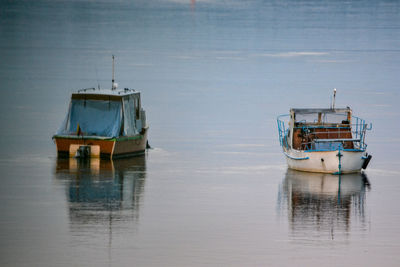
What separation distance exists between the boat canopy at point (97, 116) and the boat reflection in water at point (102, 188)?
0.92m

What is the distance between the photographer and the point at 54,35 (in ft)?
319

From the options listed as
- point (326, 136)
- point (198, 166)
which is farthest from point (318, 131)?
point (198, 166)

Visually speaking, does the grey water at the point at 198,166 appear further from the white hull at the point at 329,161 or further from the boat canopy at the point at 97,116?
the boat canopy at the point at 97,116

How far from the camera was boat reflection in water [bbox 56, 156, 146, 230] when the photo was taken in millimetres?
25641

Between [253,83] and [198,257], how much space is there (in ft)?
147

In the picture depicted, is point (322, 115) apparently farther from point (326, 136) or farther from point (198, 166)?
point (198, 166)

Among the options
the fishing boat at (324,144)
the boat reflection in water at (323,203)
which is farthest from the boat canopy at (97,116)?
the boat reflection in water at (323,203)

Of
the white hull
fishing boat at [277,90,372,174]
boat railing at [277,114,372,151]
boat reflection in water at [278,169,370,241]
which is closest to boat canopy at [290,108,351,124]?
fishing boat at [277,90,372,174]

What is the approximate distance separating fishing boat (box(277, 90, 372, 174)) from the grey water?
1.33 feet

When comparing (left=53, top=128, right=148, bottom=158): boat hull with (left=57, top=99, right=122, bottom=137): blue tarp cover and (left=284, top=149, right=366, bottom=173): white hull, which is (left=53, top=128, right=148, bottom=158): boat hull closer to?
(left=57, top=99, right=122, bottom=137): blue tarp cover

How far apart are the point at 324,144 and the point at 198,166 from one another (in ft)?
14.1

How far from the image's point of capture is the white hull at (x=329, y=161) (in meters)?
31.9

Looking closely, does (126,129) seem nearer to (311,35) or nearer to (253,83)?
(253,83)

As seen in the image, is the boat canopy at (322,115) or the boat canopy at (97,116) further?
the boat canopy at (97,116)
